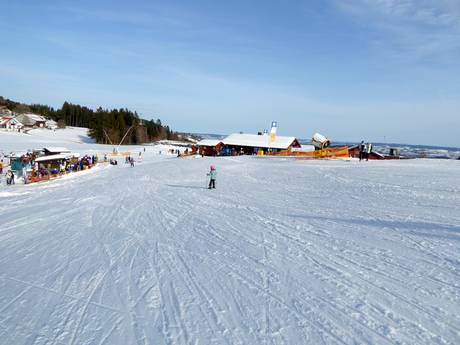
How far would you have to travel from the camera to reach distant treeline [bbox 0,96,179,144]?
84562 millimetres

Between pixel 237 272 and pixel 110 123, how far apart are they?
8671cm

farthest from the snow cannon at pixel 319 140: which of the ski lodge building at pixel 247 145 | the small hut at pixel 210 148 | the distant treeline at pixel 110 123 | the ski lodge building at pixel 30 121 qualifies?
the ski lodge building at pixel 30 121

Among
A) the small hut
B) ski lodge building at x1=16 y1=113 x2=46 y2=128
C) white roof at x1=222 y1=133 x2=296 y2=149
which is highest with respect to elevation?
ski lodge building at x1=16 y1=113 x2=46 y2=128

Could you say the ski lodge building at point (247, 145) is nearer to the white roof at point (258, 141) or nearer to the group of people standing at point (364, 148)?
the white roof at point (258, 141)

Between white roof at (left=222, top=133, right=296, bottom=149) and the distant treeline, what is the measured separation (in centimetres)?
2933

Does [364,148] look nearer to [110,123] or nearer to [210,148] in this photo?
[210,148]

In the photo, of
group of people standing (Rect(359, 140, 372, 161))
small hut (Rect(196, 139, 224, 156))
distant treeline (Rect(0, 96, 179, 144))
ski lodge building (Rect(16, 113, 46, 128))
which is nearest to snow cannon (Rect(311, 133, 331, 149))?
group of people standing (Rect(359, 140, 372, 161))

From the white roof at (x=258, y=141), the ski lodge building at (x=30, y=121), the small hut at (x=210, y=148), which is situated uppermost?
the ski lodge building at (x=30, y=121)

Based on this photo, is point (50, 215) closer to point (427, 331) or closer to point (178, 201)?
point (178, 201)

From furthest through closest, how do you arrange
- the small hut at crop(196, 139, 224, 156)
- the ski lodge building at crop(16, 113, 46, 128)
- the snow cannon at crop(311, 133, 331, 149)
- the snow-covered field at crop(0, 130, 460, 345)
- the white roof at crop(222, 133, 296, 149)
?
the ski lodge building at crop(16, 113, 46, 128) → the small hut at crop(196, 139, 224, 156) → the white roof at crop(222, 133, 296, 149) → the snow cannon at crop(311, 133, 331, 149) → the snow-covered field at crop(0, 130, 460, 345)

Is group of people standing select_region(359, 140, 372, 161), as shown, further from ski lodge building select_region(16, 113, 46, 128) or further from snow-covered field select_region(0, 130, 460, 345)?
ski lodge building select_region(16, 113, 46, 128)

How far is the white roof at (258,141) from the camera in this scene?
146 ft

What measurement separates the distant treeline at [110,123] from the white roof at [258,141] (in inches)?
1155

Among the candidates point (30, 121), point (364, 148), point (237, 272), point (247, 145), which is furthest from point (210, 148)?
point (30, 121)
